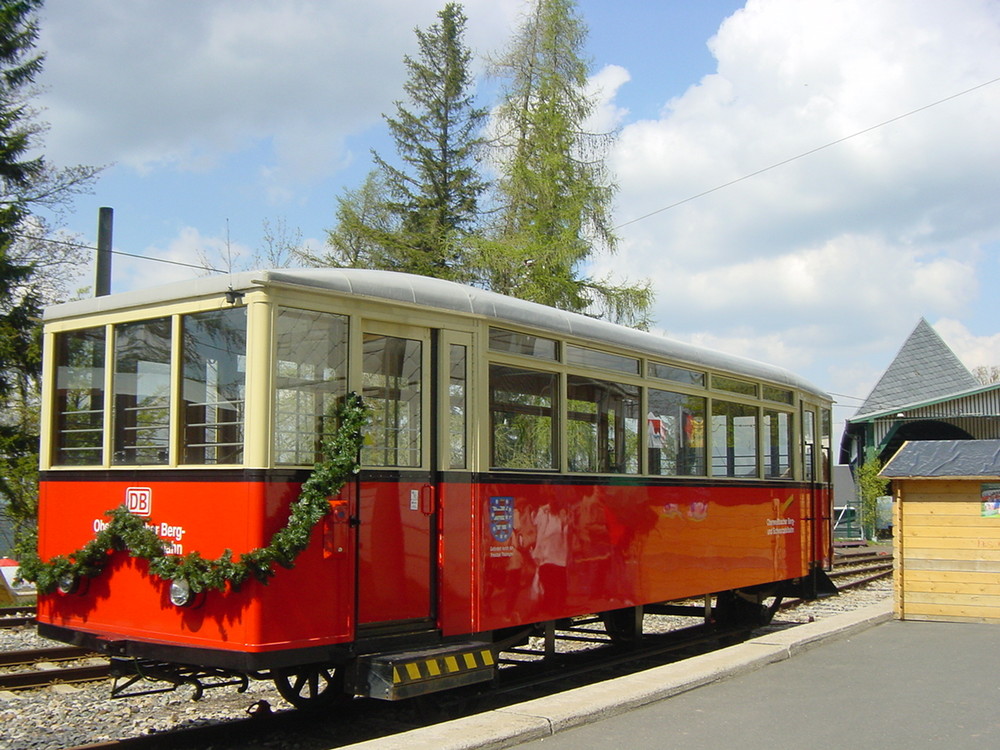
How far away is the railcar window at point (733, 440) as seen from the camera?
1080 centimetres

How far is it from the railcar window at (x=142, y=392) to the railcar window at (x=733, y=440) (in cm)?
571

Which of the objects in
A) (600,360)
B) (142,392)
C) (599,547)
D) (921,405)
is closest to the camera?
(142,392)

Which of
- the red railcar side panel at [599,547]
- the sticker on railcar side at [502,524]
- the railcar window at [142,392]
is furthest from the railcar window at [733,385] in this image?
the railcar window at [142,392]

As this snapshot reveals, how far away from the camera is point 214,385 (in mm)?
6605

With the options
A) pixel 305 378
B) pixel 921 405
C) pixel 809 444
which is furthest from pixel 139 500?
pixel 921 405

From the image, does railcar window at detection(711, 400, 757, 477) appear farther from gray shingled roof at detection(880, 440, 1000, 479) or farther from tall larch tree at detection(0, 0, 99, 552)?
tall larch tree at detection(0, 0, 99, 552)

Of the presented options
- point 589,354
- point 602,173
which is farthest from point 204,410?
point 602,173

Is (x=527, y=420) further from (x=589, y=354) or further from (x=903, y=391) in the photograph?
(x=903, y=391)

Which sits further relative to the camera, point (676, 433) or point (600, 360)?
point (676, 433)

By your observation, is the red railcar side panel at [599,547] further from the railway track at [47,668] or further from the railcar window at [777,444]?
the railway track at [47,668]

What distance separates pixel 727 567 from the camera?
11.1m

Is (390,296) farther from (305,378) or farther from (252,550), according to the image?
(252,550)

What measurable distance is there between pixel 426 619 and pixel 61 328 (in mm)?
3177

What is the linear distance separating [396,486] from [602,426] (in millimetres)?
2459
